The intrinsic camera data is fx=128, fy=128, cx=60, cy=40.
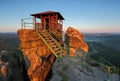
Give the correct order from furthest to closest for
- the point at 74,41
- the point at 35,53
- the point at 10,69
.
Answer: the point at 74,41 → the point at 35,53 → the point at 10,69

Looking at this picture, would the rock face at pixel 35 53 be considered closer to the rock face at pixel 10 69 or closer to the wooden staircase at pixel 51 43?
the wooden staircase at pixel 51 43

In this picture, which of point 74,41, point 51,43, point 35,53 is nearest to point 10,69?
point 35,53

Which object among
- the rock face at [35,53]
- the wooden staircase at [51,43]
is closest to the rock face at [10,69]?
the rock face at [35,53]

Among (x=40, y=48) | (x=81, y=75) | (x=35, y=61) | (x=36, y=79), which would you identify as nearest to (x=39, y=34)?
(x=40, y=48)

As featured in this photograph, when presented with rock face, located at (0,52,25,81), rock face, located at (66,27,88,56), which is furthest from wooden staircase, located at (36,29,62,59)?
rock face, located at (66,27,88,56)

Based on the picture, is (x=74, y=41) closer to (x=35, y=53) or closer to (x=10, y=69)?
(x=35, y=53)

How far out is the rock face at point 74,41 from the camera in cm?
2880

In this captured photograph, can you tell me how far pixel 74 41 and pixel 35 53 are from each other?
532 inches

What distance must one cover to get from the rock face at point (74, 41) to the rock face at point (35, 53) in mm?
11002

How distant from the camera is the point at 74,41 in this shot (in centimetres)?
2903

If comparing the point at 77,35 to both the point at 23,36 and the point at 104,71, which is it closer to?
the point at 104,71

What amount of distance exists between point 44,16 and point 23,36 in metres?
6.79

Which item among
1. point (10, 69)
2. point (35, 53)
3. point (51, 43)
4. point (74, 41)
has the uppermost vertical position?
point (51, 43)

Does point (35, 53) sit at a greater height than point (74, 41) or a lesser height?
lesser
